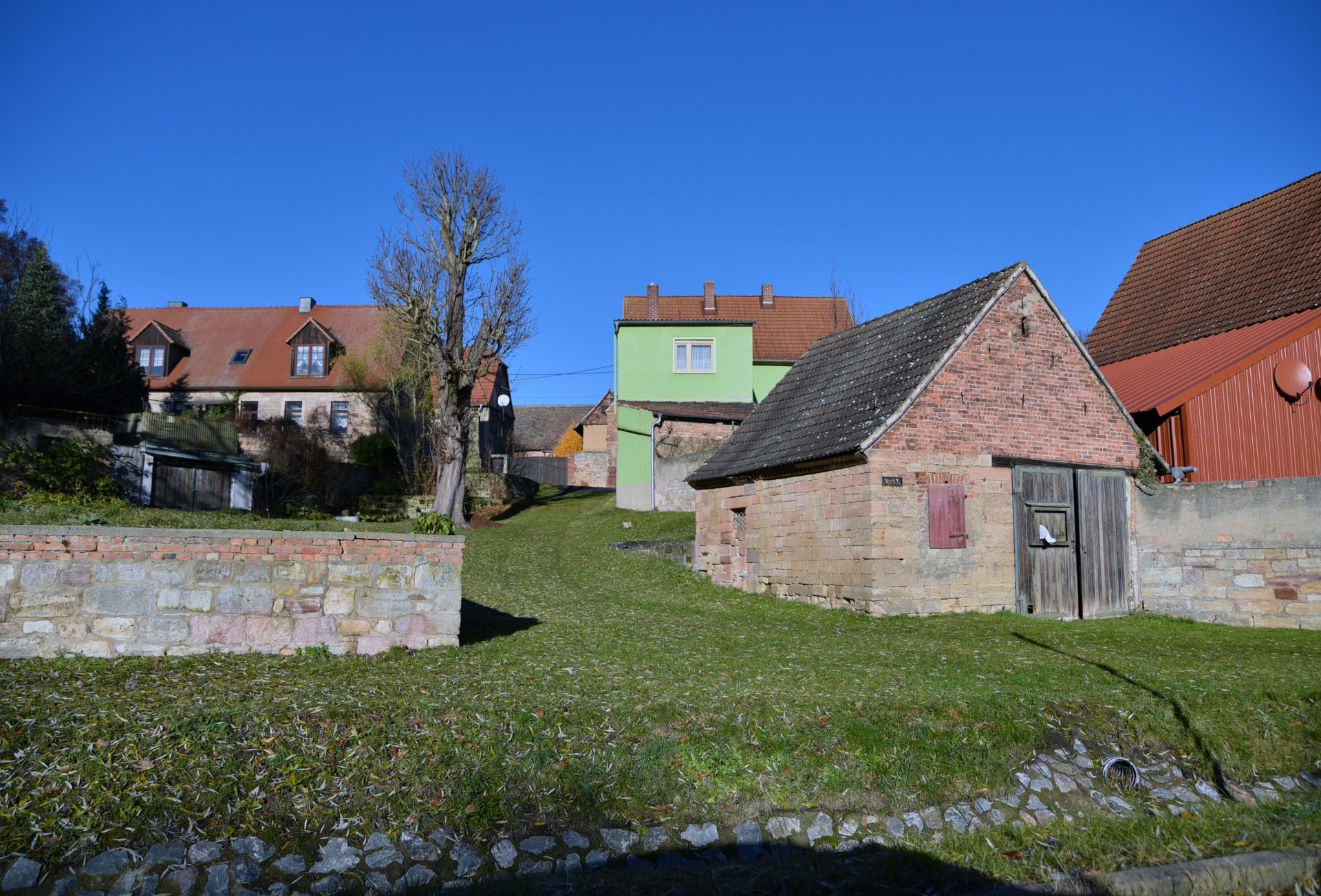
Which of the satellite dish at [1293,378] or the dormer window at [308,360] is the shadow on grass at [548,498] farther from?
the satellite dish at [1293,378]

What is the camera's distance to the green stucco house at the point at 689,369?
29.8 metres

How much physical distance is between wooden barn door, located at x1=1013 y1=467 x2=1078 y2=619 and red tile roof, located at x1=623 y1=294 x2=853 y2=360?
1917 centimetres

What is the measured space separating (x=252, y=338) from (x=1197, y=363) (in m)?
38.6

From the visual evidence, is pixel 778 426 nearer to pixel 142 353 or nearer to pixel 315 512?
pixel 315 512

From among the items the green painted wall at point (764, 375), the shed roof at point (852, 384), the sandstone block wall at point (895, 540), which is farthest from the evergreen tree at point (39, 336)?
the green painted wall at point (764, 375)

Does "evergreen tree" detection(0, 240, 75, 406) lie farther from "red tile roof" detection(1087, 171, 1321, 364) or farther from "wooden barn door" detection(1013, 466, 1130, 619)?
"red tile roof" detection(1087, 171, 1321, 364)

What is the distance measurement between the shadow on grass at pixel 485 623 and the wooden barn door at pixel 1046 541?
874 centimetres

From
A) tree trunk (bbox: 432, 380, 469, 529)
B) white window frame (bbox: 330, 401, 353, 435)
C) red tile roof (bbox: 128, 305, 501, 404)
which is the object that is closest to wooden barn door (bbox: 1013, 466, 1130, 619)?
tree trunk (bbox: 432, 380, 469, 529)

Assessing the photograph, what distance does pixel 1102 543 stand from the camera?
16562mm

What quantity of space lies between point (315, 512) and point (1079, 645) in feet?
70.1

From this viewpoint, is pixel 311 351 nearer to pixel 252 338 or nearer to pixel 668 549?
pixel 252 338

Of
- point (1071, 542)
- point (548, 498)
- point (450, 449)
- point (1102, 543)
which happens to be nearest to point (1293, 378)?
point (1102, 543)

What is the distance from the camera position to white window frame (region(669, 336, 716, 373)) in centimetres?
3403

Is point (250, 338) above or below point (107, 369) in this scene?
above
